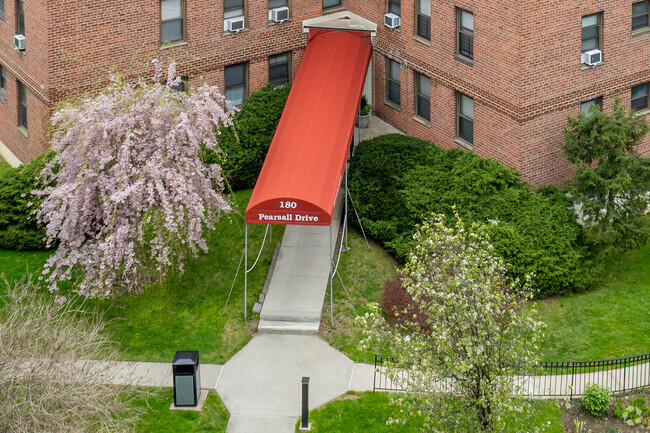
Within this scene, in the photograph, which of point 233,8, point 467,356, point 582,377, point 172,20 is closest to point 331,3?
point 233,8

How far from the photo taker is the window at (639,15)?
33000 mm

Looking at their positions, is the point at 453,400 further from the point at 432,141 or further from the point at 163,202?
the point at 432,141

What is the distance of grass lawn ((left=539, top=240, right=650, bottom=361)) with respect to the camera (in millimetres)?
27922

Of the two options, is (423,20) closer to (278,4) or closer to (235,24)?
(278,4)

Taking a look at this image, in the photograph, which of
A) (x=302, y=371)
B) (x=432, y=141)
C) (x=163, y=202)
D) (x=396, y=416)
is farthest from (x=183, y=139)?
(x=432, y=141)

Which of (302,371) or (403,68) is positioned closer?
(302,371)

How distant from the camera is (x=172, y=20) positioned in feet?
113

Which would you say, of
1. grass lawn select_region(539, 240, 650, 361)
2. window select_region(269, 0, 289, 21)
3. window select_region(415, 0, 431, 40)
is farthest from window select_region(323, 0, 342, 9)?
grass lawn select_region(539, 240, 650, 361)

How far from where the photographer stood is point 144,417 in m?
25.6

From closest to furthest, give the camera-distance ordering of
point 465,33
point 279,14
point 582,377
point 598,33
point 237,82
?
1. point 582,377
2. point 598,33
3. point 465,33
4. point 279,14
5. point 237,82

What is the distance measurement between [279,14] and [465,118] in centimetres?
710

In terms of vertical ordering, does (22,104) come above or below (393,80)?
below

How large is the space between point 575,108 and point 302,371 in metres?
11.9

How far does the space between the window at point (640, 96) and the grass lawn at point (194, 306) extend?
11.8 meters
